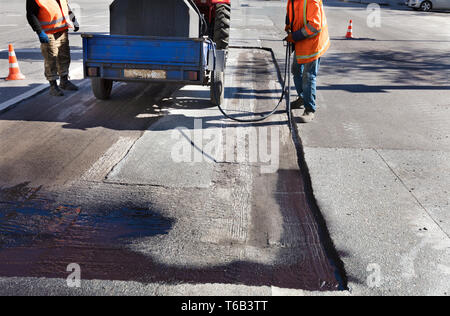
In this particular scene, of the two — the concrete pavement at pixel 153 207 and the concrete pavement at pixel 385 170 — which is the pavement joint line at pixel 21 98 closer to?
the concrete pavement at pixel 153 207

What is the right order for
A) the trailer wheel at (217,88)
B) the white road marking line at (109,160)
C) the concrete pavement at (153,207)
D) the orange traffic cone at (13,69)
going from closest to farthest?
the concrete pavement at (153,207) → the white road marking line at (109,160) → the trailer wheel at (217,88) → the orange traffic cone at (13,69)

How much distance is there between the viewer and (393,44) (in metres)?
14.7

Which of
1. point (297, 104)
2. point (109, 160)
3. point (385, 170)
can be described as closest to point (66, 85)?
point (109, 160)

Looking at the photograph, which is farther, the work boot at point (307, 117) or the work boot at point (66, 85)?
the work boot at point (66, 85)

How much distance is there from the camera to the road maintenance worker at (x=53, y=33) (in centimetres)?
718

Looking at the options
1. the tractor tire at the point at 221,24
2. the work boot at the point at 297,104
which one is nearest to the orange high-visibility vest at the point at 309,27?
the work boot at the point at 297,104

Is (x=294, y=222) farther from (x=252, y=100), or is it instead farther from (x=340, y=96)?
(x=340, y=96)

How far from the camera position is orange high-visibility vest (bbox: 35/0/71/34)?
7.25 metres

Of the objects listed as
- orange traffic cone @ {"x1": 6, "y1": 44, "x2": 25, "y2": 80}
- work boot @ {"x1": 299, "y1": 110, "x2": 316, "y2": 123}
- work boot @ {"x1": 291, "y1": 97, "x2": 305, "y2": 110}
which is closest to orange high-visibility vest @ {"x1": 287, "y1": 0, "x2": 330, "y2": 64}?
work boot @ {"x1": 299, "y1": 110, "x2": 316, "y2": 123}

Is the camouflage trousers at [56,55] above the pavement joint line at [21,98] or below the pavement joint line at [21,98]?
above

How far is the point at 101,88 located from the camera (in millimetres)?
7148

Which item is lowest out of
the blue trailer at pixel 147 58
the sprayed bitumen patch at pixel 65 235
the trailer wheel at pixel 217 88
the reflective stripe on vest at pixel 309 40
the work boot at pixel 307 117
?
the sprayed bitumen patch at pixel 65 235

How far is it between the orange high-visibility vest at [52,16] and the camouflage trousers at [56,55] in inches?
5.5

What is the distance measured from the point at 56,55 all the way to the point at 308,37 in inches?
174
